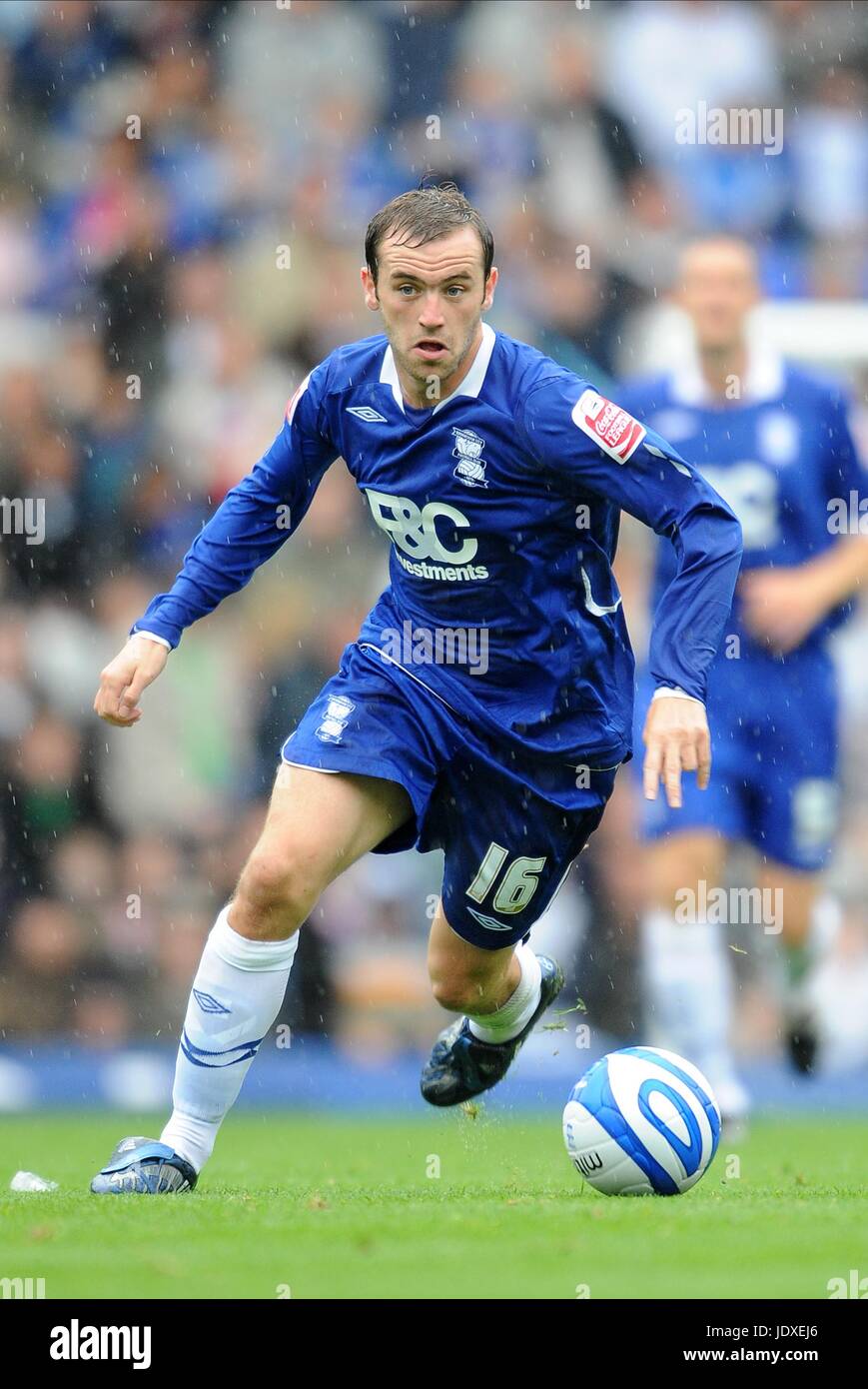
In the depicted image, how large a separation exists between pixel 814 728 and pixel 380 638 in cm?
317

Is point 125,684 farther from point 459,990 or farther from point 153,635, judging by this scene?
point 459,990

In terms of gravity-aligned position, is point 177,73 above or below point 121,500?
above

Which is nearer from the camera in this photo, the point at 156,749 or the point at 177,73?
the point at 156,749

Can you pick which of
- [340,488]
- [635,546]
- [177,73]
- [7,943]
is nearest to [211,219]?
[177,73]

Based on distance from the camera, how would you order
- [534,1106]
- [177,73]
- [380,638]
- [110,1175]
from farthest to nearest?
[177,73], [534,1106], [380,638], [110,1175]

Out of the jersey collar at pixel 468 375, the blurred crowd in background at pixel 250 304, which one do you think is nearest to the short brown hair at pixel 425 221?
the jersey collar at pixel 468 375

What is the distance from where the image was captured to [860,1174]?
659 cm

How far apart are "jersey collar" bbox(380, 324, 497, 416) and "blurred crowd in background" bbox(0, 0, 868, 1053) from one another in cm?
528

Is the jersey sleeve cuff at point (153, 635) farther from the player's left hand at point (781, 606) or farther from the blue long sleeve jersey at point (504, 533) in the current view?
the player's left hand at point (781, 606)

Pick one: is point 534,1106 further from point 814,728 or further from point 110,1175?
point 110,1175

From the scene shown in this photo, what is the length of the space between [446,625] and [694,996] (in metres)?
2.69

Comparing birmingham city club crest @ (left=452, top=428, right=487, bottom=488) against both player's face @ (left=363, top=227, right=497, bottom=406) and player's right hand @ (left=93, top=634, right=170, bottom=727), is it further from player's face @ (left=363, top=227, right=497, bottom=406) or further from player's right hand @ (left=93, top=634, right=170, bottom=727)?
player's right hand @ (left=93, top=634, right=170, bottom=727)

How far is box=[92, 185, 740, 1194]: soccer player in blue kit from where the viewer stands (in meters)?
5.47

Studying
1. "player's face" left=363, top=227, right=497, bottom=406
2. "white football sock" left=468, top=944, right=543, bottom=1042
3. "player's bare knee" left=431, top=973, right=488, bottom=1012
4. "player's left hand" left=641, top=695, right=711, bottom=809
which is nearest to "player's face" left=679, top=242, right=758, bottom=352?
"white football sock" left=468, top=944, right=543, bottom=1042
